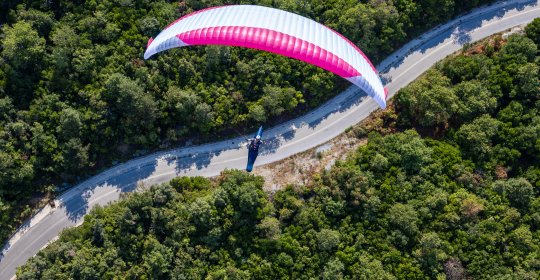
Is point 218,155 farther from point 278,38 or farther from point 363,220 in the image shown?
point 278,38

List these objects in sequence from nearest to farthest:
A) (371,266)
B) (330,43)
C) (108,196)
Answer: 1. (330,43)
2. (371,266)
3. (108,196)

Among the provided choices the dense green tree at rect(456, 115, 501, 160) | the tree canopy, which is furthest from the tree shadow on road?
the dense green tree at rect(456, 115, 501, 160)

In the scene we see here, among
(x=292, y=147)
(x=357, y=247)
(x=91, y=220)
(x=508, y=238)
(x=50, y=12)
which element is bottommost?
(x=508, y=238)

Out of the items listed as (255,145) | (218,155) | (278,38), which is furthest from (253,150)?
(278,38)

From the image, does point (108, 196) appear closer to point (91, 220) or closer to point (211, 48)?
point (91, 220)

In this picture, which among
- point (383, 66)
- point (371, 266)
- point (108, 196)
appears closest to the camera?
point (371, 266)

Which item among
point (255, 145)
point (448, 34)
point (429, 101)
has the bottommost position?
point (429, 101)

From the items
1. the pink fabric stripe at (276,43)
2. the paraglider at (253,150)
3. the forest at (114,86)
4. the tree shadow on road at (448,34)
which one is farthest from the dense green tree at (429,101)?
the pink fabric stripe at (276,43)

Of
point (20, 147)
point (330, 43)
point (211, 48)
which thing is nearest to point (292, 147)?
point (211, 48)
